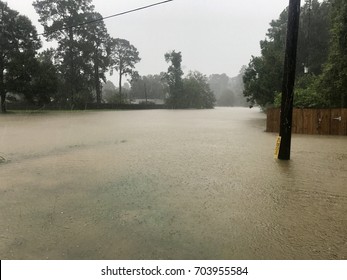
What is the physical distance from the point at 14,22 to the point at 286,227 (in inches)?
1755

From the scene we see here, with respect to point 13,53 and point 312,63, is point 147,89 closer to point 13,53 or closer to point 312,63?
point 13,53

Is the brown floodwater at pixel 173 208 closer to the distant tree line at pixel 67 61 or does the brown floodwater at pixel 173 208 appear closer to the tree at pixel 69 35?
the distant tree line at pixel 67 61

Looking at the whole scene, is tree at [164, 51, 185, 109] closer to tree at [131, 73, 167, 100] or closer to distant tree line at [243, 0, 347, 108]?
tree at [131, 73, 167, 100]

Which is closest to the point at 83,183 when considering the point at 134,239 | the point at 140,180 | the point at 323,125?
the point at 140,180

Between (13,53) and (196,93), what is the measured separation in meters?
60.9

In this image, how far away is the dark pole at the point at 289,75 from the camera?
890 cm

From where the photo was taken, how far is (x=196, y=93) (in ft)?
306

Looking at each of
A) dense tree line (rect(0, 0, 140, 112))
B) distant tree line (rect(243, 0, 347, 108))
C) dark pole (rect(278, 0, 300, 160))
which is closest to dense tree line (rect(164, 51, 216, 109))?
dense tree line (rect(0, 0, 140, 112))

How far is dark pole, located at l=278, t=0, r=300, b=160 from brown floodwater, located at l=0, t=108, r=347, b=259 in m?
0.63

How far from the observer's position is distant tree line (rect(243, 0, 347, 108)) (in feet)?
60.0

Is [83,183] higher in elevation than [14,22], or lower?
lower

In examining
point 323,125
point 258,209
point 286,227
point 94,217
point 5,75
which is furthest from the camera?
point 5,75

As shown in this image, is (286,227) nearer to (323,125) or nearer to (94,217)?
(94,217)

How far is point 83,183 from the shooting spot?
6609mm
